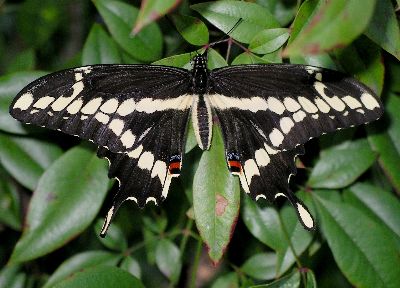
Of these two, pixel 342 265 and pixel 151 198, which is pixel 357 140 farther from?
pixel 151 198

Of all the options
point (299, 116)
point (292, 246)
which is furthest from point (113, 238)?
point (299, 116)

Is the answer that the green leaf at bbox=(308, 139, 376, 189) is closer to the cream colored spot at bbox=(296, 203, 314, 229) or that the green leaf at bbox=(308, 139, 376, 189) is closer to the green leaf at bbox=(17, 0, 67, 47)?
the cream colored spot at bbox=(296, 203, 314, 229)

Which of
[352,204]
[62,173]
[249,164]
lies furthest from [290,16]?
[62,173]

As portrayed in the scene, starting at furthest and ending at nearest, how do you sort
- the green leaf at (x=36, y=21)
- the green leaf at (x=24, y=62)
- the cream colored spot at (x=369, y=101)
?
the green leaf at (x=36, y=21), the green leaf at (x=24, y=62), the cream colored spot at (x=369, y=101)

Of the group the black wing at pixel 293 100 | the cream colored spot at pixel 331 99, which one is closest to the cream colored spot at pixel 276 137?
the black wing at pixel 293 100

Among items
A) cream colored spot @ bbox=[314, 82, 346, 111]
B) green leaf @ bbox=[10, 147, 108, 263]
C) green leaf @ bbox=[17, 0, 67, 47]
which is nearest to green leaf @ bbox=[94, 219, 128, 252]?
green leaf @ bbox=[10, 147, 108, 263]

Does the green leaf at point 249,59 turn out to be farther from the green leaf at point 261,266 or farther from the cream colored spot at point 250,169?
the green leaf at point 261,266
